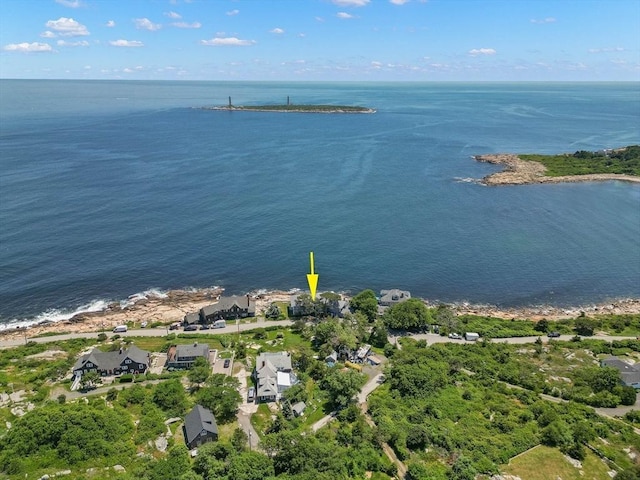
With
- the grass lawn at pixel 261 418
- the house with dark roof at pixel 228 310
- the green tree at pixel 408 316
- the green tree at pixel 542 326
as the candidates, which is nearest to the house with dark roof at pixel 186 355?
the house with dark roof at pixel 228 310

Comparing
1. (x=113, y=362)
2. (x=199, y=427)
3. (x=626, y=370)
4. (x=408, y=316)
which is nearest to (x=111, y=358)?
(x=113, y=362)

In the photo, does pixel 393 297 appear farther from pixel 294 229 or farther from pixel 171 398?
pixel 171 398

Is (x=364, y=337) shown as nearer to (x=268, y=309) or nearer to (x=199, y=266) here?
(x=268, y=309)

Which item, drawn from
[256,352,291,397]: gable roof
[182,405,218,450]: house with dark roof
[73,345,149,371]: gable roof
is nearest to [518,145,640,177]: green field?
[256,352,291,397]: gable roof

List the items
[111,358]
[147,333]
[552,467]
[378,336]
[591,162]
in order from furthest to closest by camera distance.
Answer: [591,162] < [147,333] < [378,336] < [111,358] < [552,467]

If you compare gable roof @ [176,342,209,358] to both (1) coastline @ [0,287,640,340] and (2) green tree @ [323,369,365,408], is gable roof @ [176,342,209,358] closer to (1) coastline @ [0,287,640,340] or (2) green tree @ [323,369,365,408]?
(1) coastline @ [0,287,640,340]

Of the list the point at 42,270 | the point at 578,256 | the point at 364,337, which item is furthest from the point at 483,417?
the point at 42,270

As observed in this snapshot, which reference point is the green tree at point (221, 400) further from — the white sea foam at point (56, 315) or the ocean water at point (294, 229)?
the white sea foam at point (56, 315)
